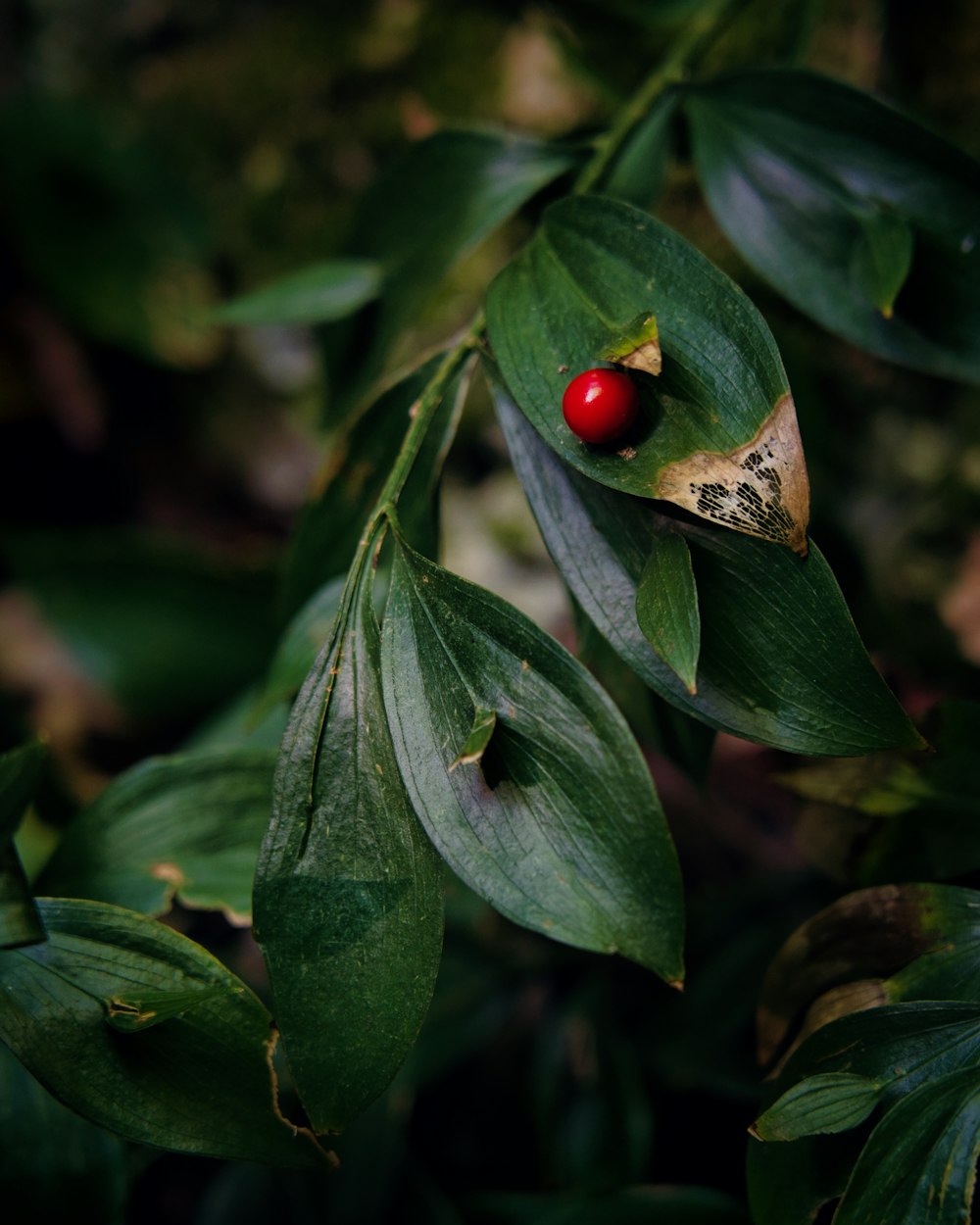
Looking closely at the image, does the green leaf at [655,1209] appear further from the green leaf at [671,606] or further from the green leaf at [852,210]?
the green leaf at [852,210]

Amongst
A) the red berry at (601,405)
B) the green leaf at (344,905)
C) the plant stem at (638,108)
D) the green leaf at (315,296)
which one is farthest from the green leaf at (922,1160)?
the green leaf at (315,296)

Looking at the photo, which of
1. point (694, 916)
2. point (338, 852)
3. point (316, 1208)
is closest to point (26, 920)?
point (338, 852)

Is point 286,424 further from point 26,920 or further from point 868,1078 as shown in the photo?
point 868,1078

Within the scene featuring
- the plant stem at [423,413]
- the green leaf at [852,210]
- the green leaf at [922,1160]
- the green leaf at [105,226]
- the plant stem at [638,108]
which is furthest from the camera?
the green leaf at [105,226]

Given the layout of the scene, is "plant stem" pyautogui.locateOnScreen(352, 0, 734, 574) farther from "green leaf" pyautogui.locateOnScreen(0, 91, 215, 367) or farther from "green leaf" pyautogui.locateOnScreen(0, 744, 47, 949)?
"green leaf" pyautogui.locateOnScreen(0, 91, 215, 367)

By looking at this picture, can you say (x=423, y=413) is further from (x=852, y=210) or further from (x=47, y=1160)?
(x=47, y=1160)

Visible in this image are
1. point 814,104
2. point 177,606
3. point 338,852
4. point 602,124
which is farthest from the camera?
point 177,606
